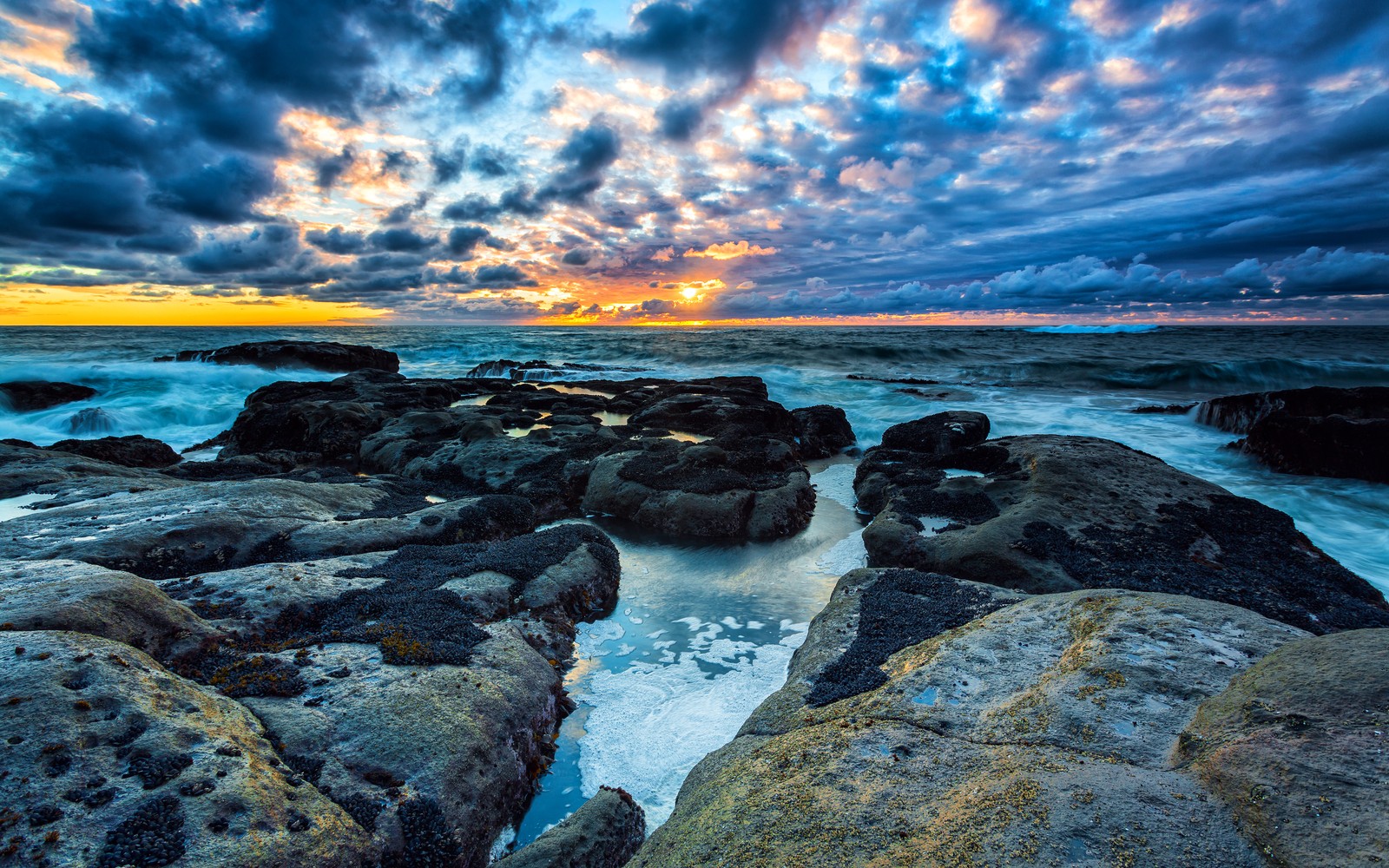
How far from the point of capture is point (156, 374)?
32969 mm

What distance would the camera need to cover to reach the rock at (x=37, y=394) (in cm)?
2503

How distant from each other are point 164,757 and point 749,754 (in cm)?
357

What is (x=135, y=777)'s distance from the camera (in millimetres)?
3330

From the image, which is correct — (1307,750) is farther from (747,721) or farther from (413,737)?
(413,737)

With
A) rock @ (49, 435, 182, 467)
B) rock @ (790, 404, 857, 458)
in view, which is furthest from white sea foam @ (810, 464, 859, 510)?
rock @ (49, 435, 182, 467)

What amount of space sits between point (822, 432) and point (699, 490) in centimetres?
869

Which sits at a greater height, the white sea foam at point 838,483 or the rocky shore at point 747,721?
the rocky shore at point 747,721

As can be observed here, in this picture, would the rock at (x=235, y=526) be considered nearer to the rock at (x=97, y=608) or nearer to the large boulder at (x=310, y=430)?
the rock at (x=97, y=608)

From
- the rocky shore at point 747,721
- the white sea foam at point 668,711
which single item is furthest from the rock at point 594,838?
the white sea foam at point 668,711

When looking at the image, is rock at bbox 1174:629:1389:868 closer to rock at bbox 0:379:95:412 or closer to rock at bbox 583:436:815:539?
rock at bbox 583:436:815:539

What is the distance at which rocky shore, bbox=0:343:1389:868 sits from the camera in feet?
8.92

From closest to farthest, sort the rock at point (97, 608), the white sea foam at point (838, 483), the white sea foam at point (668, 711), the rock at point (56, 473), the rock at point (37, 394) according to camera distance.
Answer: the rock at point (97, 608) → the white sea foam at point (668, 711) → the rock at point (56, 473) → the white sea foam at point (838, 483) → the rock at point (37, 394)

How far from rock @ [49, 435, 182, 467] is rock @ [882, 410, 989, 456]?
19.7 meters

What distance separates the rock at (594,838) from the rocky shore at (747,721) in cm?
2
